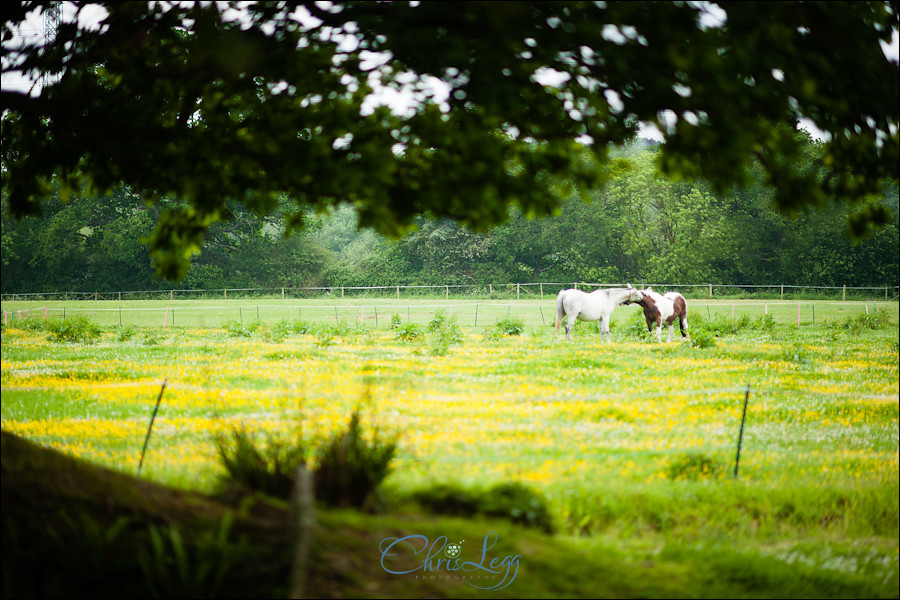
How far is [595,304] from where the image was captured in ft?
50.2

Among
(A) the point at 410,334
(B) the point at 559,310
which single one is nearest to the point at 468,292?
(B) the point at 559,310

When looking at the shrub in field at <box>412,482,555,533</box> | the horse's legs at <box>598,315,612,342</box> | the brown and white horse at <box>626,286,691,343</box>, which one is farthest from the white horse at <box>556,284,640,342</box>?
the shrub in field at <box>412,482,555,533</box>

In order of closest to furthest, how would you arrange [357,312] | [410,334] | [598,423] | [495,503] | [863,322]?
[495,503]
[598,423]
[863,322]
[410,334]
[357,312]

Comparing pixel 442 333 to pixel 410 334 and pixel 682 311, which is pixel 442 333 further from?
pixel 682 311

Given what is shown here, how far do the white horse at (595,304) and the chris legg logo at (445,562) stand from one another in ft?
35.4

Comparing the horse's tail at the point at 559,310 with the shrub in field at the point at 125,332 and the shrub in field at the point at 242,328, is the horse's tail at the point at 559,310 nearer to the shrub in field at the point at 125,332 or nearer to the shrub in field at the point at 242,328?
the shrub in field at the point at 242,328

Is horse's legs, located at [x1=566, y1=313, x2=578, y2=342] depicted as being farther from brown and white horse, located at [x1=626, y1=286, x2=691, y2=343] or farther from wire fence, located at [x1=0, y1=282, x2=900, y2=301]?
wire fence, located at [x1=0, y1=282, x2=900, y2=301]

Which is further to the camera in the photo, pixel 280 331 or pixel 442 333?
pixel 280 331

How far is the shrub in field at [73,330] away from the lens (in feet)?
45.8

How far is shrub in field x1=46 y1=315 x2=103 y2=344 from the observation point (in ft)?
45.8

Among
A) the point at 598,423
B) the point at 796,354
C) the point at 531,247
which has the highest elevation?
the point at 531,247

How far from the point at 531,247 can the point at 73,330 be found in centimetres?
1166

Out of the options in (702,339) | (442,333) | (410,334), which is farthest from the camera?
(410,334)

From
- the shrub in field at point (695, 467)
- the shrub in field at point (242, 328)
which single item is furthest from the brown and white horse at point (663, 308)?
the shrub in field at point (242, 328)
